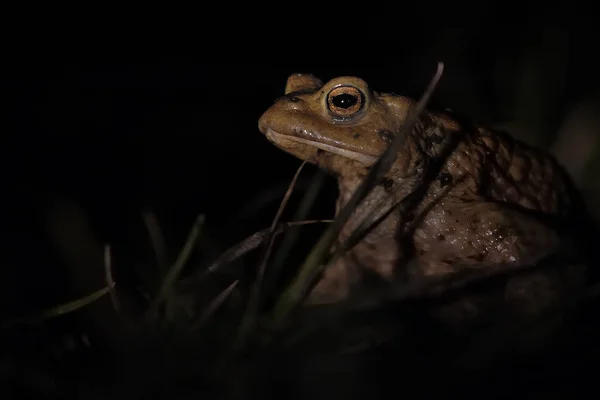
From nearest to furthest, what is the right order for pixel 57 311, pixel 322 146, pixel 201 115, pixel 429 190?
pixel 57 311, pixel 322 146, pixel 429 190, pixel 201 115

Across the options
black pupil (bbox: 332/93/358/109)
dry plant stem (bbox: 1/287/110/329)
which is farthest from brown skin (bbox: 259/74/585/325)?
dry plant stem (bbox: 1/287/110/329)

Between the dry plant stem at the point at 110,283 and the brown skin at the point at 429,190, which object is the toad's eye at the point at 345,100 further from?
the dry plant stem at the point at 110,283

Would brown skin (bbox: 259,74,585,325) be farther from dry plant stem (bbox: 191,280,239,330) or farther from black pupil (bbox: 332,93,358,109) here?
dry plant stem (bbox: 191,280,239,330)

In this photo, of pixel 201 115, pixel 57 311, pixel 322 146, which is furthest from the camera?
pixel 201 115

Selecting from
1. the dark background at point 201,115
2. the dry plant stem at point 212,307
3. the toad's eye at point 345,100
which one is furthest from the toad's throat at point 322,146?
the dry plant stem at point 212,307

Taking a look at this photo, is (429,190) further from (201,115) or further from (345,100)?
(201,115)

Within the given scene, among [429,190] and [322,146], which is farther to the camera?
[429,190]

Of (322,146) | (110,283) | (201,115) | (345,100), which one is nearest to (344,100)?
(345,100)
